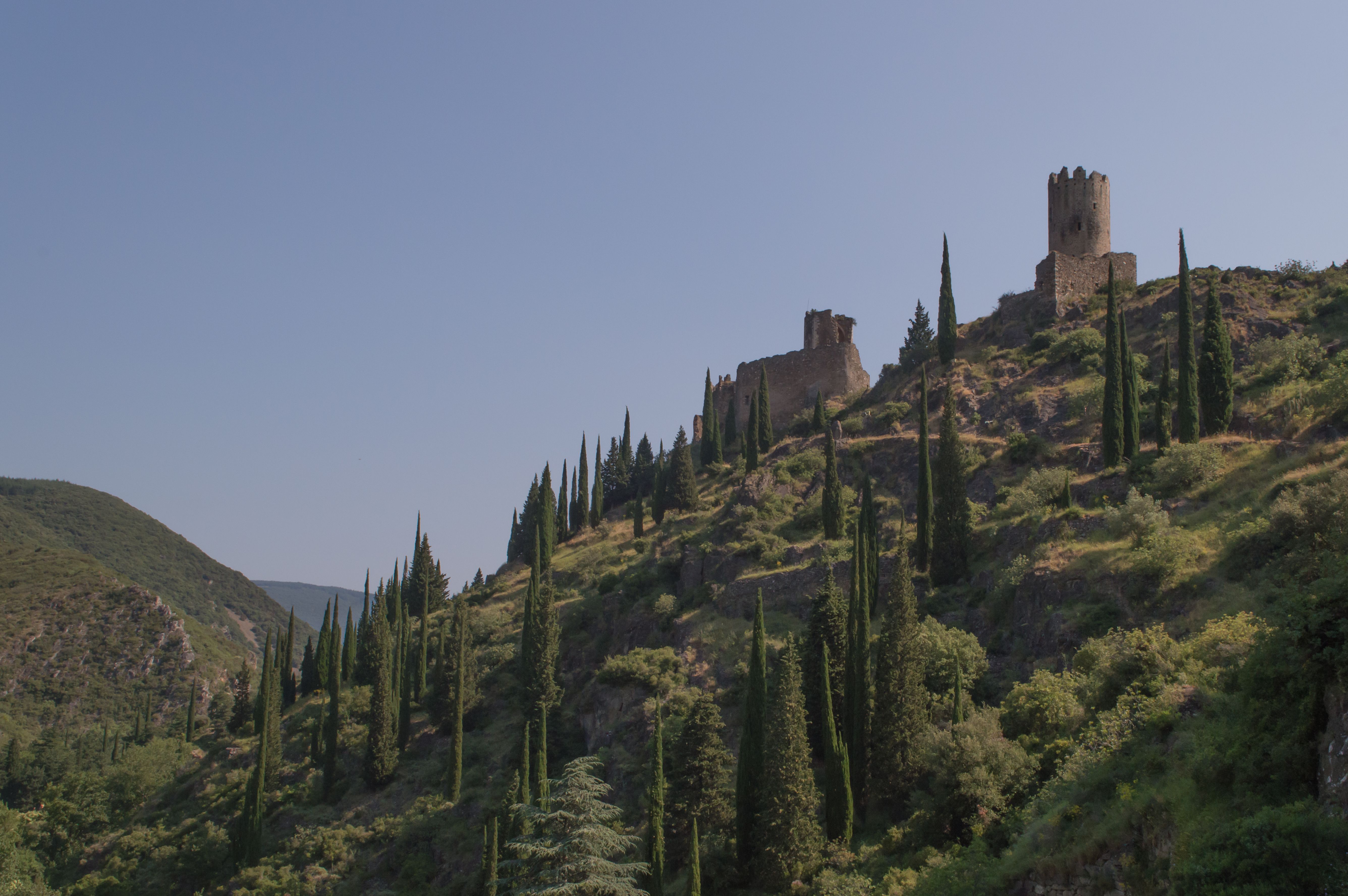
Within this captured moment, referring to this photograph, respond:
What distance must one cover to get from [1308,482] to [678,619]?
26.0 m

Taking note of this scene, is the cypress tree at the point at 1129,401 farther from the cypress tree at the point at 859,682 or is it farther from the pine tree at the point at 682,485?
the pine tree at the point at 682,485

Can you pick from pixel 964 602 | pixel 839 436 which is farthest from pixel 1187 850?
pixel 839 436

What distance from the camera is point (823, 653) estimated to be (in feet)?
108

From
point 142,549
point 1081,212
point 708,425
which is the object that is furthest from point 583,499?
point 142,549

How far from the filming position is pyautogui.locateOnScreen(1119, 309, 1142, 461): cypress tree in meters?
41.0

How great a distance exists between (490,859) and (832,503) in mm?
22566

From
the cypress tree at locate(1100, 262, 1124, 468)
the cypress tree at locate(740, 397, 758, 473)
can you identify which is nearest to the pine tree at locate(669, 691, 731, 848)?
the cypress tree at locate(1100, 262, 1124, 468)

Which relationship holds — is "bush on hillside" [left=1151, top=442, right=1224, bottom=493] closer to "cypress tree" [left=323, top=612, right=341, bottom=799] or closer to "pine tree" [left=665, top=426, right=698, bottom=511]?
"pine tree" [left=665, top=426, right=698, bottom=511]

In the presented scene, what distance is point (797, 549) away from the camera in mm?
47000

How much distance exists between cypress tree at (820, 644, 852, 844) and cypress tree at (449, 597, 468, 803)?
1890 cm

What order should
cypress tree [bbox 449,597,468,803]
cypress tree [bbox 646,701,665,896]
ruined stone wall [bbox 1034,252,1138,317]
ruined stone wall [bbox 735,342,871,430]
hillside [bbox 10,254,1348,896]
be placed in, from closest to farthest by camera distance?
hillside [bbox 10,254,1348,896] < cypress tree [bbox 646,701,665,896] < cypress tree [bbox 449,597,468,803] < ruined stone wall [bbox 1034,252,1138,317] < ruined stone wall [bbox 735,342,871,430]

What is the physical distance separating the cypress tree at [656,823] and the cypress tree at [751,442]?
30319mm

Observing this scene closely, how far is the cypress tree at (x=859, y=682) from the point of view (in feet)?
100

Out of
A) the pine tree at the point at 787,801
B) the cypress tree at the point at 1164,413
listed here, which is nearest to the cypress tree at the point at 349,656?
the pine tree at the point at 787,801
